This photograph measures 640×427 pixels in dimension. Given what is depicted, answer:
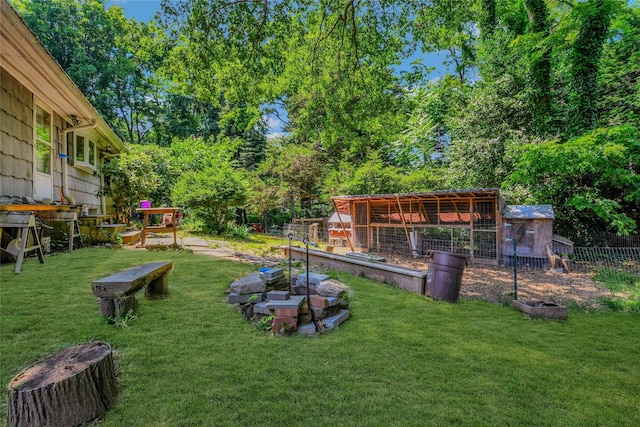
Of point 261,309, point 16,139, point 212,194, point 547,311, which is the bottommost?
point 547,311

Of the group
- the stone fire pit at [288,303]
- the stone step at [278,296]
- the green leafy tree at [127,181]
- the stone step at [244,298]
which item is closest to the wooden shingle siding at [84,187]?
the green leafy tree at [127,181]

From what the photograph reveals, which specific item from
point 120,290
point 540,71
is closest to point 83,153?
point 120,290

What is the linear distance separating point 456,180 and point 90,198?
12253mm

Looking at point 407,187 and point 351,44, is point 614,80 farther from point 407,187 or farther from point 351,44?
point 351,44

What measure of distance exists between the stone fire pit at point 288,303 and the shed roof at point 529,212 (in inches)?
256

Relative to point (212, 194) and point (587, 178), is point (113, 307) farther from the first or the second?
point (587, 178)

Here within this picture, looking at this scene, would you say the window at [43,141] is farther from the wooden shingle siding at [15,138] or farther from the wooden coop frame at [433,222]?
the wooden coop frame at [433,222]

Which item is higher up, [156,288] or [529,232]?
[529,232]

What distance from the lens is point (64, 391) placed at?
155cm

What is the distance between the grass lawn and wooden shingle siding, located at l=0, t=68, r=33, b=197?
70.7 inches

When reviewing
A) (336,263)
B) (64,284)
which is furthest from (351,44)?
(64,284)

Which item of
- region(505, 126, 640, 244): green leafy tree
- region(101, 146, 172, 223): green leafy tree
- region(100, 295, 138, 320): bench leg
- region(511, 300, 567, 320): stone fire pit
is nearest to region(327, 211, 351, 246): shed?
region(505, 126, 640, 244): green leafy tree

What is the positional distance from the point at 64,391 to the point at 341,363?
1806mm

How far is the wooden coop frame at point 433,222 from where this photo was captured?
27.1ft
